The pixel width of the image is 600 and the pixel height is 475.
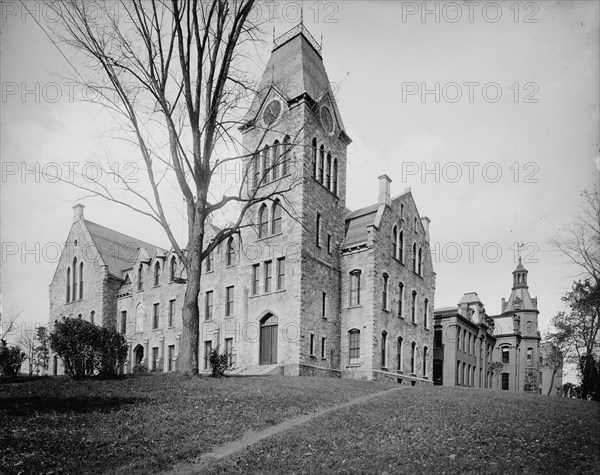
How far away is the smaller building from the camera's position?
43.8 m

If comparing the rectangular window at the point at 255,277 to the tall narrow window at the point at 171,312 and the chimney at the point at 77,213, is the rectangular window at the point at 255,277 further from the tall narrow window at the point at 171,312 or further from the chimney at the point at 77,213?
the chimney at the point at 77,213

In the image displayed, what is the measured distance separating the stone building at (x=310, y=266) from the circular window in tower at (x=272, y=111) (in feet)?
0.31

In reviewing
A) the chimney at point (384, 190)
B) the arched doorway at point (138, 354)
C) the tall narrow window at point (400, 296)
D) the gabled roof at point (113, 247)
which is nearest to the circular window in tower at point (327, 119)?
the chimney at point (384, 190)

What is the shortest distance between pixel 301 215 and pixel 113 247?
992 inches

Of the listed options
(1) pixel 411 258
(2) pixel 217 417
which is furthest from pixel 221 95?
(1) pixel 411 258

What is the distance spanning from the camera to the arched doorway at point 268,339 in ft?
93.4

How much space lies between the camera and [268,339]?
2891cm

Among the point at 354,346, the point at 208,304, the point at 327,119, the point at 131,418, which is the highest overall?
the point at 327,119

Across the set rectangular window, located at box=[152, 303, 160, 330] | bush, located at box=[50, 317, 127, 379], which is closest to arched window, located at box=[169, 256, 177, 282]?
rectangular window, located at box=[152, 303, 160, 330]

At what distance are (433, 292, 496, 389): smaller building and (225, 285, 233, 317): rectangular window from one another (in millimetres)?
21843

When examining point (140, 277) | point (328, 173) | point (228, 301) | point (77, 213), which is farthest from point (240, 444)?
point (77, 213)

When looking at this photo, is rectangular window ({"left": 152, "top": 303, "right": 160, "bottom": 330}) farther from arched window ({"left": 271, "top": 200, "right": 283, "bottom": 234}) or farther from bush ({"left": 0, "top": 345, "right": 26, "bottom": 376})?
arched window ({"left": 271, "top": 200, "right": 283, "bottom": 234})

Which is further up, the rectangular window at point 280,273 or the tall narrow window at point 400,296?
the rectangular window at point 280,273

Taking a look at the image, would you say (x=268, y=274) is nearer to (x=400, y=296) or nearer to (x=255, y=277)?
(x=255, y=277)
